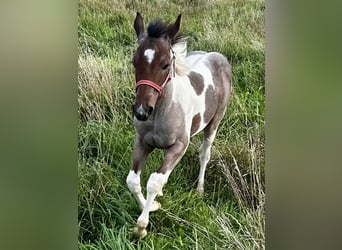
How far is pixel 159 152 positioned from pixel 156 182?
0.10 metres

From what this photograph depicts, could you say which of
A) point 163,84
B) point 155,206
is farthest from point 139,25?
point 155,206

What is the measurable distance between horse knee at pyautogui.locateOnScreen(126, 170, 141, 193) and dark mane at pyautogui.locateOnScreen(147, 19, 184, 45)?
45cm

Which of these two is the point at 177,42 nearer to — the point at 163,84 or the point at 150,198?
the point at 163,84

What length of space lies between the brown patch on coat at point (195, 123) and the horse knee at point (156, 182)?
0.17 meters

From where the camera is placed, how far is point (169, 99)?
165 centimetres

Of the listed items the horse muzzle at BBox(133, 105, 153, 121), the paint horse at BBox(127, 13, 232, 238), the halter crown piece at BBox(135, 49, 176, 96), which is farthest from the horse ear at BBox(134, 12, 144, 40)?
the horse muzzle at BBox(133, 105, 153, 121)

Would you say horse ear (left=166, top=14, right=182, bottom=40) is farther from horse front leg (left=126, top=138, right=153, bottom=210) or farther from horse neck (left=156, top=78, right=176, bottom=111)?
horse front leg (left=126, top=138, right=153, bottom=210)

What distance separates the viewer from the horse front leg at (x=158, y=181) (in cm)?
164

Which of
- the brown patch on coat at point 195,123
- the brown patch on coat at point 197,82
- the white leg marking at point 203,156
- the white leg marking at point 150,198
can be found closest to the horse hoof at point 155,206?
the white leg marking at point 150,198

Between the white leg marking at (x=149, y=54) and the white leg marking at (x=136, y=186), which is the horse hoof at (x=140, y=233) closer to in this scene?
the white leg marking at (x=136, y=186)

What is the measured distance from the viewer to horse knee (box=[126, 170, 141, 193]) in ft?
5.41

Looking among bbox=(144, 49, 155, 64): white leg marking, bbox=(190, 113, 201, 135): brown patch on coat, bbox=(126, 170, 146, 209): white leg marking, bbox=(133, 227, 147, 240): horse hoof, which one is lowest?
bbox=(133, 227, 147, 240): horse hoof
